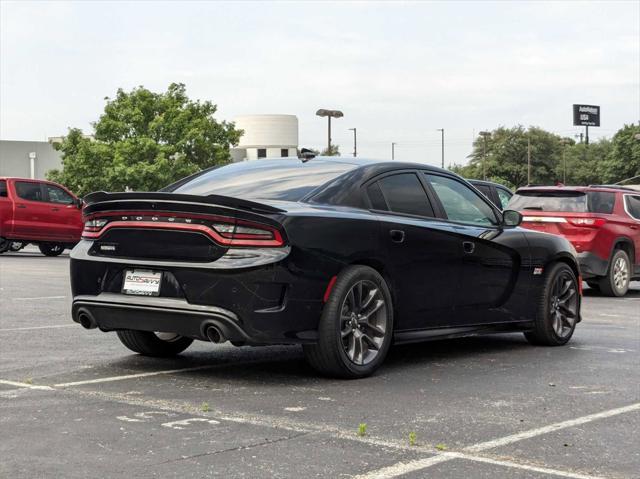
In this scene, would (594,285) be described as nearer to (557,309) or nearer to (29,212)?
(557,309)

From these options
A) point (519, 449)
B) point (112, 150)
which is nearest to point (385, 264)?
point (519, 449)

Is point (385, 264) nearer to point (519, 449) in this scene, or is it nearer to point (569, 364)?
point (569, 364)

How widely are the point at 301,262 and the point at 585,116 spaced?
587 ft

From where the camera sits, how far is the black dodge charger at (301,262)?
284 inches

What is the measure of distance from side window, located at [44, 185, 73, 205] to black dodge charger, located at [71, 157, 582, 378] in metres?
20.3

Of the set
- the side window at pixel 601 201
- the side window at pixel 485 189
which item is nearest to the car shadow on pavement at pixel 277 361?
the side window at pixel 601 201

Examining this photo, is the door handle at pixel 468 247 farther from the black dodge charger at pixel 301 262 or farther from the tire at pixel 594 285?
the tire at pixel 594 285

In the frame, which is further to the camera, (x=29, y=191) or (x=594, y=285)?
(x=29, y=191)

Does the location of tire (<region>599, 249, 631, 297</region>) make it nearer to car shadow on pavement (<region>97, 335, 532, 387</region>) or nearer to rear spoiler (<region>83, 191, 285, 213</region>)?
car shadow on pavement (<region>97, 335, 532, 387</region>)

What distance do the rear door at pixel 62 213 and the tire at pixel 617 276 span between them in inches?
613

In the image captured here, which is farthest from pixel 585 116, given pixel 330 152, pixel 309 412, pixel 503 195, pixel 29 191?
pixel 309 412

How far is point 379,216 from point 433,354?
1.78 m

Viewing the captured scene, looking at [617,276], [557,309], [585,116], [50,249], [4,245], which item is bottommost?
[50,249]

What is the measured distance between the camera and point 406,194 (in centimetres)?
858
